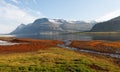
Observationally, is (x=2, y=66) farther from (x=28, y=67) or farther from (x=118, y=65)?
(x=118, y=65)

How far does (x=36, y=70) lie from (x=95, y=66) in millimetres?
10284

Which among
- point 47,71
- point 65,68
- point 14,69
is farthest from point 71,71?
point 14,69

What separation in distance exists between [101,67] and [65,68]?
623 centimetres

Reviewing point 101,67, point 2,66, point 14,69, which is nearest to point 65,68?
point 101,67

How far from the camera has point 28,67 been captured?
3341 cm

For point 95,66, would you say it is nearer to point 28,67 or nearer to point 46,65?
point 46,65

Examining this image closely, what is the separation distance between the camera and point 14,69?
106ft

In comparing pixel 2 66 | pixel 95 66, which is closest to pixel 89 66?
pixel 95 66

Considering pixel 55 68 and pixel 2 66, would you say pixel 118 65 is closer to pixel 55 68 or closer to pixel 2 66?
pixel 55 68

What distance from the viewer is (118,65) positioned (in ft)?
116

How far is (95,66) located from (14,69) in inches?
545

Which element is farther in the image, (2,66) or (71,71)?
(2,66)

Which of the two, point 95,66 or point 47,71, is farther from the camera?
point 95,66

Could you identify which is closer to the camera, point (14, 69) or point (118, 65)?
point (14, 69)
